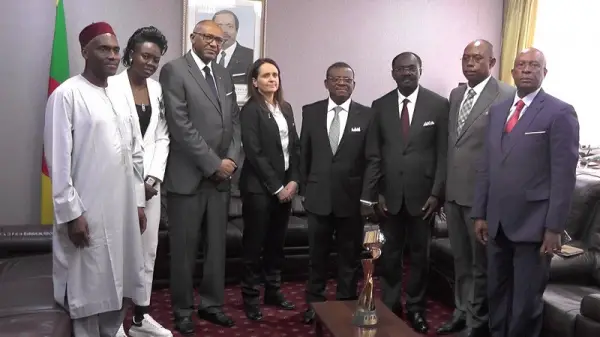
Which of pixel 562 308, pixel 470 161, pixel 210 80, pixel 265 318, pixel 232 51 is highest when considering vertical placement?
pixel 232 51

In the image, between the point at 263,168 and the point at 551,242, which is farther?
the point at 263,168

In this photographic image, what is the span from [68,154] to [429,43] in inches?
148

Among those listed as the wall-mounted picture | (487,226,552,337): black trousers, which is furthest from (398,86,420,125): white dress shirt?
the wall-mounted picture

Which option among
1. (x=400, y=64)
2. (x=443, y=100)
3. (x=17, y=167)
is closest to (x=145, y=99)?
(x=400, y=64)

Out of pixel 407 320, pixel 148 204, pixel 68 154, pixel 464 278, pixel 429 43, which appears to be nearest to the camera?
pixel 68 154

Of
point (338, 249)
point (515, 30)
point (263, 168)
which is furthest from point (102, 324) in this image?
point (515, 30)

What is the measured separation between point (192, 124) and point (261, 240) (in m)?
0.83

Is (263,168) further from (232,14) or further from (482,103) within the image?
(232,14)

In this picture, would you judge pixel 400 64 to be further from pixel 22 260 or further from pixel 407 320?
pixel 22 260

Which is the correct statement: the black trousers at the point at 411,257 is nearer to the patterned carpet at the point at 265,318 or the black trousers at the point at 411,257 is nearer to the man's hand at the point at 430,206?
the man's hand at the point at 430,206

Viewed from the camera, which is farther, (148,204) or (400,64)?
(400,64)

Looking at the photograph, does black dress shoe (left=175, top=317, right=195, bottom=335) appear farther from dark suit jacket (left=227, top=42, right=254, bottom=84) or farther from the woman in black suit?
dark suit jacket (left=227, top=42, right=254, bottom=84)

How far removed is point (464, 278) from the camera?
319cm

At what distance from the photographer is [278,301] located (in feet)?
11.9
